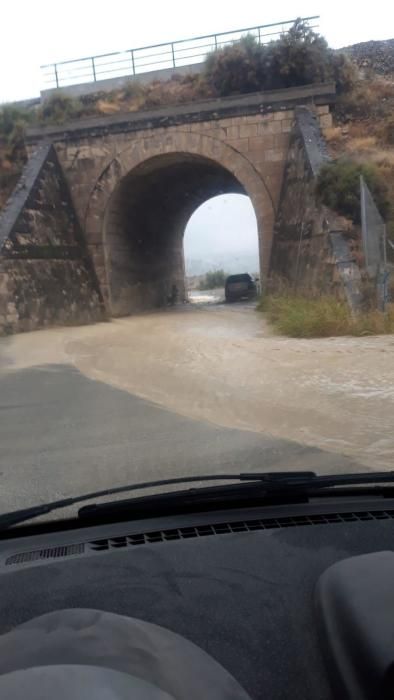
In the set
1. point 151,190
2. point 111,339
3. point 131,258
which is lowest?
point 111,339

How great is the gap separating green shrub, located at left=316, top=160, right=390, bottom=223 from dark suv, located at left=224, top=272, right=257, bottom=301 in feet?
46.4

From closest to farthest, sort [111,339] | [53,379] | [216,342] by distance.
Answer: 1. [53,379]
2. [216,342]
3. [111,339]

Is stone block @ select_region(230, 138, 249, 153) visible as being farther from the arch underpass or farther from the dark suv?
the dark suv

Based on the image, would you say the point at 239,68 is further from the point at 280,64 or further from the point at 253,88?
the point at 280,64

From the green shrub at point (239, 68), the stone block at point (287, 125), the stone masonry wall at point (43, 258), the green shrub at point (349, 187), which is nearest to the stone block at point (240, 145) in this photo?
the stone block at point (287, 125)

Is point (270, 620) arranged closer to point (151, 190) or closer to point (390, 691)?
point (390, 691)

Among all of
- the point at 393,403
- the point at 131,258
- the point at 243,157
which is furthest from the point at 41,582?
the point at 131,258

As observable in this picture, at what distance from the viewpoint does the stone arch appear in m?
22.0

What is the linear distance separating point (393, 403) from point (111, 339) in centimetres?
925

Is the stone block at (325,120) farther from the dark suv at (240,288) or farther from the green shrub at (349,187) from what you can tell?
the dark suv at (240,288)

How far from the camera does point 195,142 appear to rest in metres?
22.0

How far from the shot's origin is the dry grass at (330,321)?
13062 millimetres

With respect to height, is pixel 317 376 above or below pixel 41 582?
below

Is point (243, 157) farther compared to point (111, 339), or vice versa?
point (243, 157)
